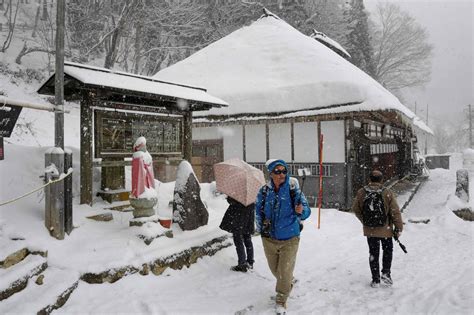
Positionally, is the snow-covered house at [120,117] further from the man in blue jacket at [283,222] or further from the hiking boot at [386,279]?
the hiking boot at [386,279]

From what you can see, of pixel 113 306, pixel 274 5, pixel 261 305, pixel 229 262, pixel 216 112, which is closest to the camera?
pixel 113 306

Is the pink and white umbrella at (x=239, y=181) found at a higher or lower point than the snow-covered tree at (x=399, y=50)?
lower

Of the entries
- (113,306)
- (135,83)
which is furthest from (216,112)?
(113,306)

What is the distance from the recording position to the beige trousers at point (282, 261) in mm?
4199

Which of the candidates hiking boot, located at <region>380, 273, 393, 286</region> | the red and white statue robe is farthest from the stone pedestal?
hiking boot, located at <region>380, 273, 393, 286</region>

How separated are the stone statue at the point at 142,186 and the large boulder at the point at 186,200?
1.83 ft

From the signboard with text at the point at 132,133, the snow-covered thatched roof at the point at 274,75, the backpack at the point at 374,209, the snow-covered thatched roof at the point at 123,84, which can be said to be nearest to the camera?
the backpack at the point at 374,209

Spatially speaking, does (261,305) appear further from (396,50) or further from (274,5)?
(396,50)

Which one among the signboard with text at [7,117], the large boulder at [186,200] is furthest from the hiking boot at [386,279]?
the signboard with text at [7,117]

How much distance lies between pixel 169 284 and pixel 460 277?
175 inches

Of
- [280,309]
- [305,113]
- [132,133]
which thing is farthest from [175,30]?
[280,309]

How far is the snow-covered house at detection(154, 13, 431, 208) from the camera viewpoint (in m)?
11.2

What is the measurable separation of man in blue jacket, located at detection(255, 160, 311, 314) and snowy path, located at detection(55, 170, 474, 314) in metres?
0.42

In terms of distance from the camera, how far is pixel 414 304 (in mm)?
4438
